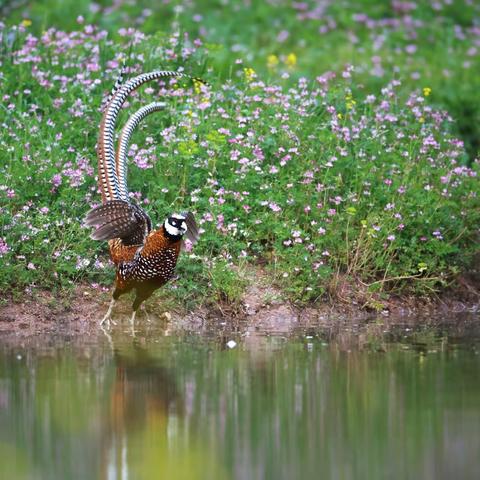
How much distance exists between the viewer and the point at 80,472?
5941 mm

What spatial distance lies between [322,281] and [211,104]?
2.25 metres

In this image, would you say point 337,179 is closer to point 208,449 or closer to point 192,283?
point 192,283

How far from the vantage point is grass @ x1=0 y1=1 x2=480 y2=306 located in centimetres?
998

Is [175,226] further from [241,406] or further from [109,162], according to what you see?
[241,406]

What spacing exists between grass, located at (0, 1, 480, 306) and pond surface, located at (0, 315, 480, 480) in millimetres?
921

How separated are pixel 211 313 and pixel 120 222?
1.11 meters

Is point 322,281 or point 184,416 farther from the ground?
point 322,281

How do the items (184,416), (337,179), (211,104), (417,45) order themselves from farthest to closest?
1. (417,45)
2. (211,104)
3. (337,179)
4. (184,416)

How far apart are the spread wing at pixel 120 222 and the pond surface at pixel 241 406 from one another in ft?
2.33

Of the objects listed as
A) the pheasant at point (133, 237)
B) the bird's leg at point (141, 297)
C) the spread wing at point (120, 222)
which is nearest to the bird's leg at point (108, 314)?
the pheasant at point (133, 237)

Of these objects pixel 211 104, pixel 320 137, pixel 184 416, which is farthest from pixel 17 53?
pixel 184 416

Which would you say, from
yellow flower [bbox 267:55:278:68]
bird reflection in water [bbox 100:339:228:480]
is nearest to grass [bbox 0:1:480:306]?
yellow flower [bbox 267:55:278:68]

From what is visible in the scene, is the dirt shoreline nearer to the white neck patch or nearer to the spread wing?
the spread wing

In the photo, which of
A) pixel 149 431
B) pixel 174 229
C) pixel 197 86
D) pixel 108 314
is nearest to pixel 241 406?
pixel 149 431
